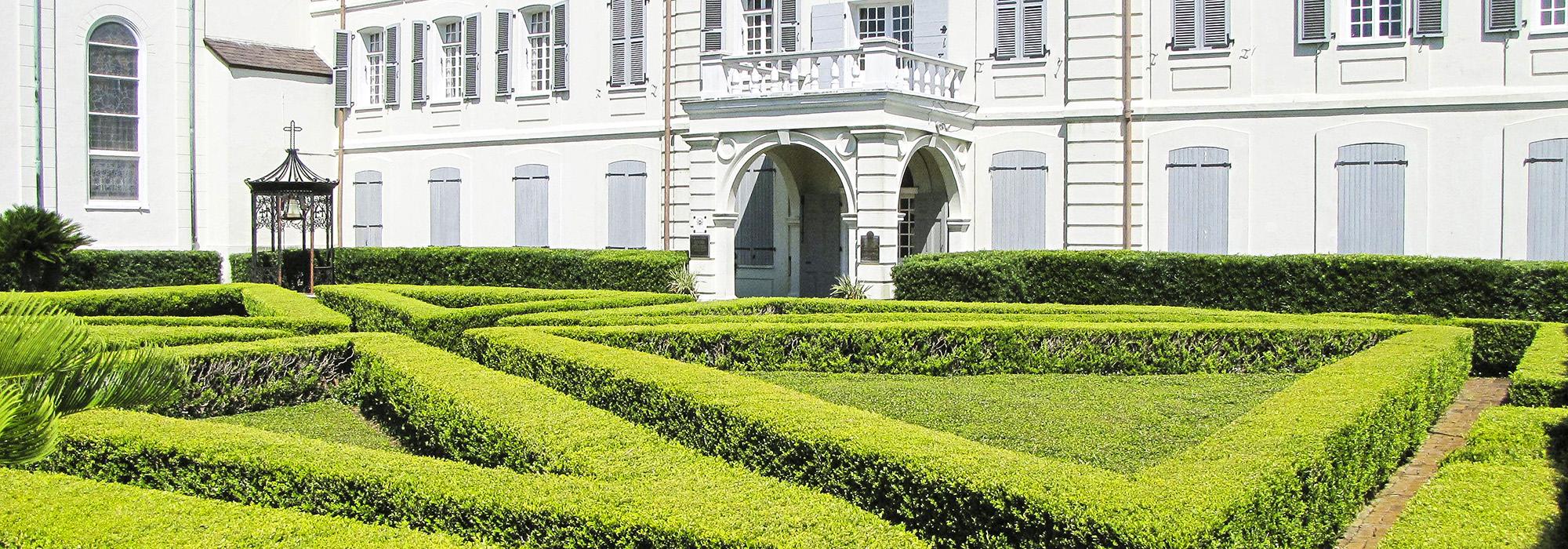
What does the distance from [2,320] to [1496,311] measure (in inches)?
564

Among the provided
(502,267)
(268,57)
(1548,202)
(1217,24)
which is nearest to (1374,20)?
(1217,24)

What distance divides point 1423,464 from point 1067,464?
160 inches

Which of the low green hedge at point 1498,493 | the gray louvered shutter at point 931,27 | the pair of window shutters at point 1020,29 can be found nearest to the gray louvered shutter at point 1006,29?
the pair of window shutters at point 1020,29

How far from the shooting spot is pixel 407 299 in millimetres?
14094

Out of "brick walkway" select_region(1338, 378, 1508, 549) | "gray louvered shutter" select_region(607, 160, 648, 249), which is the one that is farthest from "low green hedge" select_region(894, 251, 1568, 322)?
"gray louvered shutter" select_region(607, 160, 648, 249)

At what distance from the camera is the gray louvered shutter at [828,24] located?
20812mm

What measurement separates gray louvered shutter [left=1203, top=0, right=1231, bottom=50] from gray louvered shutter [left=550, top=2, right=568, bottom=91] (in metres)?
11.6

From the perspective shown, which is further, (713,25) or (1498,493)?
(713,25)

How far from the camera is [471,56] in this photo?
82.2 ft

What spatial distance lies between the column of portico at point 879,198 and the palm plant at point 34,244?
1288 centimetres

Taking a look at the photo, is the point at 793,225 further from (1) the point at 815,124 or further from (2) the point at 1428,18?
(2) the point at 1428,18

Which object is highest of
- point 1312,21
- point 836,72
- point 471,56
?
point 471,56

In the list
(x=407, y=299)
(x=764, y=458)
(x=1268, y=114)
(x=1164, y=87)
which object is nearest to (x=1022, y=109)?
(x=1164, y=87)

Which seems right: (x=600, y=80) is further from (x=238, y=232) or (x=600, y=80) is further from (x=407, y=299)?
(x=407, y=299)
